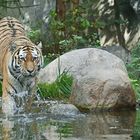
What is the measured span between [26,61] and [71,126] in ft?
4.79

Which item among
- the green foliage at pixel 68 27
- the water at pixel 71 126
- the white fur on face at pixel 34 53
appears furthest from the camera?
the green foliage at pixel 68 27

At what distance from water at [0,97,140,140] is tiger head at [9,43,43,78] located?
25.3 inches

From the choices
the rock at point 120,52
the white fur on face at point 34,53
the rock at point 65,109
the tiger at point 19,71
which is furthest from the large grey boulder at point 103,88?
the rock at point 120,52

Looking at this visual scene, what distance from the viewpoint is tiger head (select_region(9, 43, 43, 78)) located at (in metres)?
8.54

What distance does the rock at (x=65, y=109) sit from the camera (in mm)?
8852

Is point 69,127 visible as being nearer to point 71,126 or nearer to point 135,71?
point 71,126

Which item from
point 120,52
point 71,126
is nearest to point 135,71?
point 120,52

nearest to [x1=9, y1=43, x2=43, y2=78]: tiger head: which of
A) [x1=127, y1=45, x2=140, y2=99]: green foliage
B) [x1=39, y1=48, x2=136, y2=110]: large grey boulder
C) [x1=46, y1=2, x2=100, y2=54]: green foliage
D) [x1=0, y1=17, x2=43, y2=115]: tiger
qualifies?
[x1=0, y1=17, x2=43, y2=115]: tiger

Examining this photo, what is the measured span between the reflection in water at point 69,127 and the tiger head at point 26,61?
0.65 m

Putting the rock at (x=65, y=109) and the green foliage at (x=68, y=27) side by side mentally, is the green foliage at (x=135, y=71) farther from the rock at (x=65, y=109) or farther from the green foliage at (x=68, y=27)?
the rock at (x=65, y=109)

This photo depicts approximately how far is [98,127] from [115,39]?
10.2m

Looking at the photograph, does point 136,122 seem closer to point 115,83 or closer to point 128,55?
point 115,83

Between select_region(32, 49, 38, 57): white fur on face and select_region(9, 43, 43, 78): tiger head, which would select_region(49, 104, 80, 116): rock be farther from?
select_region(32, 49, 38, 57): white fur on face

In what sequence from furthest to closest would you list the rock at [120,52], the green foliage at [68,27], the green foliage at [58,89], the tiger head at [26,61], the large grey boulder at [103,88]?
the green foliage at [68,27], the rock at [120,52], the green foliage at [58,89], the large grey boulder at [103,88], the tiger head at [26,61]
